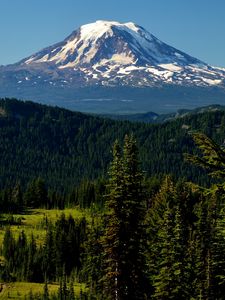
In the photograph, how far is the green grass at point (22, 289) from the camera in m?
110

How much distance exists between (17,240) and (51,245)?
28.4ft

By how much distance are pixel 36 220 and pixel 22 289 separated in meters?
51.5

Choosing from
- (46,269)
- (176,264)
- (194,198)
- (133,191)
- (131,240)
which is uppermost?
(133,191)

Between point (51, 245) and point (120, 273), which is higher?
point (120, 273)

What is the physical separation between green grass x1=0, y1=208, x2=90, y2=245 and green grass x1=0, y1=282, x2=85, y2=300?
24.2 meters

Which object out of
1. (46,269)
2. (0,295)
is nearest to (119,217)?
(0,295)

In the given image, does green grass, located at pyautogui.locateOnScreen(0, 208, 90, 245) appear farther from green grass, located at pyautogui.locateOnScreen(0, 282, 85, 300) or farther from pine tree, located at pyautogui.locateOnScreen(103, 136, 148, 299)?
pine tree, located at pyautogui.locateOnScreen(103, 136, 148, 299)

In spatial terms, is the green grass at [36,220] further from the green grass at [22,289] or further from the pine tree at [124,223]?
the pine tree at [124,223]

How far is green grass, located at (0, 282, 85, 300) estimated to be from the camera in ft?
361

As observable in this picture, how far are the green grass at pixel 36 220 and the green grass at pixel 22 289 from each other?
24155 millimetres

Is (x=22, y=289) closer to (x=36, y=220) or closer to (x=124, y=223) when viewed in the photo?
(x=36, y=220)

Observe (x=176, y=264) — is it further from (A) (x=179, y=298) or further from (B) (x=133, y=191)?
(B) (x=133, y=191)

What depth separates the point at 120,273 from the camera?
34500 mm

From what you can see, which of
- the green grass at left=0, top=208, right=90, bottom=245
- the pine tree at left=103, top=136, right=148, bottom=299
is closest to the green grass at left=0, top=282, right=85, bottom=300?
the green grass at left=0, top=208, right=90, bottom=245
